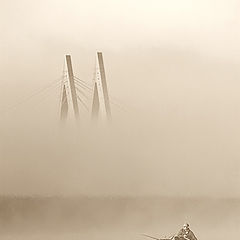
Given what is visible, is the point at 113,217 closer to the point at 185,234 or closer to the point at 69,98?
the point at 185,234

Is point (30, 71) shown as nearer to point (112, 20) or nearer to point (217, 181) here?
point (112, 20)

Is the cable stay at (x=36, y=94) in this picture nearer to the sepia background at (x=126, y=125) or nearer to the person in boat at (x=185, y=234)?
the sepia background at (x=126, y=125)

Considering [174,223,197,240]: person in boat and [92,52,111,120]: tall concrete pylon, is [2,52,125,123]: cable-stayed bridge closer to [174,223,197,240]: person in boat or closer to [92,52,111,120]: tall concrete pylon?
[92,52,111,120]: tall concrete pylon

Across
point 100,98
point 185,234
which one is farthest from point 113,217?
point 100,98

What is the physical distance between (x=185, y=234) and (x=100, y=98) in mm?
399

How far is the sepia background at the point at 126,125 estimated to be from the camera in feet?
4.02

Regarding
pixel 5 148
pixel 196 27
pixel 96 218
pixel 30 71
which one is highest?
pixel 196 27

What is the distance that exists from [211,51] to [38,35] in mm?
454

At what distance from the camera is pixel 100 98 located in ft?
4.17

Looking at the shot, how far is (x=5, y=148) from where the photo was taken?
122cm

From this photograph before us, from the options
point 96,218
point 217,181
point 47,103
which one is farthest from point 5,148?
point 217,181

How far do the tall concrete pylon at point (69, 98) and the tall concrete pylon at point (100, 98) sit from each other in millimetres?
47

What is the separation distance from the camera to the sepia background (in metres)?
1.23

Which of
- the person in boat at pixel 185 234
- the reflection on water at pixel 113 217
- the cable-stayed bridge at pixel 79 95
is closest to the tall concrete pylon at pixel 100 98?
the cable-stayed bridge at pixel 79 95
